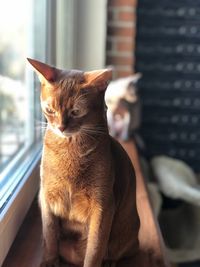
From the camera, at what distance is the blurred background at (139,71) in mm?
1488

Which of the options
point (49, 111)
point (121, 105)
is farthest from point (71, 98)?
point (121, 105)

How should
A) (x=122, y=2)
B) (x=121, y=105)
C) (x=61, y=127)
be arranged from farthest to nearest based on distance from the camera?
1. (x=122, y=2)
2. (x=121, y=105)
3. (x=61, y=127)

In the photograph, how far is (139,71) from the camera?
2.52 m

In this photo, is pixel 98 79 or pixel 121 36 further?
pixel 121 36

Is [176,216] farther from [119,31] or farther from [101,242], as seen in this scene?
[101,242]

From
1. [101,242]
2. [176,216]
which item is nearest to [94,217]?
[101,242]

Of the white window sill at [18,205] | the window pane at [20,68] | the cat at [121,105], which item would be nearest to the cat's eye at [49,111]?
the white window sill at [18,205]

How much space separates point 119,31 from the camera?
2.38m

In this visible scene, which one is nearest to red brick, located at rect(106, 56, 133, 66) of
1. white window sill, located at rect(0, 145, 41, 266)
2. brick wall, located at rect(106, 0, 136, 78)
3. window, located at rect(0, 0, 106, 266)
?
brick wall, located at rect(106, 0, 136, 78)

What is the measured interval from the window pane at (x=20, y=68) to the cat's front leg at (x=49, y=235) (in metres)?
0.53

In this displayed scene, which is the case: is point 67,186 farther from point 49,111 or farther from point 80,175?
point 49,111

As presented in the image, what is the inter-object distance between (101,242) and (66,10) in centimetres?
142

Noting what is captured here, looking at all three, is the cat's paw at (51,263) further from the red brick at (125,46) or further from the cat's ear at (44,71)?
the red brick at (125,46)

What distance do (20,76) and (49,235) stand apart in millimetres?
852
